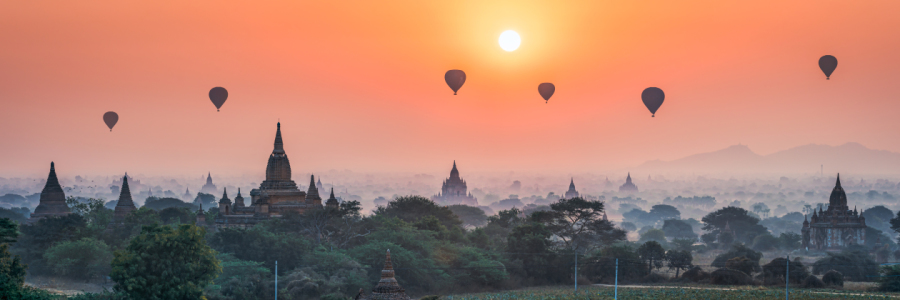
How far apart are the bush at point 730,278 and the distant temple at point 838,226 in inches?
1863

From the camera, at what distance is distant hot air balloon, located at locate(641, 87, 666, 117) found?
8094 cm

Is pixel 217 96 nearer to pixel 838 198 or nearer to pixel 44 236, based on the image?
pixel 44 236

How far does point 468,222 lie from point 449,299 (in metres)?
100

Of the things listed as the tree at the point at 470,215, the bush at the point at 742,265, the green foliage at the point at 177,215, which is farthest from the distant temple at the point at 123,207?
the tree at the point at 470,215

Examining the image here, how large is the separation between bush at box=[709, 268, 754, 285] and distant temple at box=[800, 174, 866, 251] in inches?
1863

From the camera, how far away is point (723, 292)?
5791cm

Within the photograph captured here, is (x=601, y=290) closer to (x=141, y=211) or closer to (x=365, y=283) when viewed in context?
(x=365, y=283)

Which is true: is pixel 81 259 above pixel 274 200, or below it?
below

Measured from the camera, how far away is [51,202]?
8938 centimetres

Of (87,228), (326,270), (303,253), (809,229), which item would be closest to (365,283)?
(326,270)

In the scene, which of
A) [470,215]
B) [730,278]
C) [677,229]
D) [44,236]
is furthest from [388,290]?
[677,229]

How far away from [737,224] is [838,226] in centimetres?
2482

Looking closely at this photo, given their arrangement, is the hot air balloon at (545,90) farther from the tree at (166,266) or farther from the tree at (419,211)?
the tree at (166,266)

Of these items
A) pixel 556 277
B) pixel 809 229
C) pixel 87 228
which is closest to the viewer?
pixel 556 277
